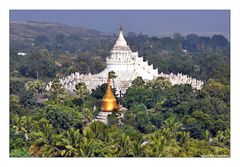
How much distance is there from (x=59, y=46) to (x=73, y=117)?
40.6m

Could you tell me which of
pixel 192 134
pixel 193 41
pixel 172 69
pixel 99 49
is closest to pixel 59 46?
pixel 99 49

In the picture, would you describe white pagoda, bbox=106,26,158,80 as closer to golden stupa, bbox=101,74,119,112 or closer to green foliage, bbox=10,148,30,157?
golden stupa, bbox=101,74,119,112

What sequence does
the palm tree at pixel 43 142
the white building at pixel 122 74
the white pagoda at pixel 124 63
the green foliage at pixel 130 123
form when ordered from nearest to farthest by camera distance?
the green foliage at pixel 130 123 < the palm tree at pixel 43 142 < the white building at pixel 122 74 < the white pagoda at pixel 124 63

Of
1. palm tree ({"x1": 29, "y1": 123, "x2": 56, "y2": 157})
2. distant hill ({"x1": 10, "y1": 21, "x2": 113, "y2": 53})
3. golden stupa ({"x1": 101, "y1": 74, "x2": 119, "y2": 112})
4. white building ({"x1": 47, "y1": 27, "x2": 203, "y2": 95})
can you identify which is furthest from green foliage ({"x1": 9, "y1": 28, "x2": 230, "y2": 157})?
distant hill ({"x1": 10, "y1": 21, "x2": 113, "y2": 53})

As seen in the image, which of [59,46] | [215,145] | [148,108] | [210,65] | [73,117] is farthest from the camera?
[59,46]

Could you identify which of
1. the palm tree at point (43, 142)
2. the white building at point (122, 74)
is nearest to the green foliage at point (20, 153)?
the palm tree at point (43, 142)

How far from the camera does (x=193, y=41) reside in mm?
57688

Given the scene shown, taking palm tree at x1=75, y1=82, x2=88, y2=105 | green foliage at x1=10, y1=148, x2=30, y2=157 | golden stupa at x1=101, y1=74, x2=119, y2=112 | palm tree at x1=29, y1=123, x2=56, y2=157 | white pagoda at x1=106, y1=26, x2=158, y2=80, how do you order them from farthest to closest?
1. white pagoda at x1=106, y1=26, x2=158, y2=80
2. palm tree at x1=75, y1=82, x2=88, y2=105
3. golden stupa at x1=101, y1=74, x2=119, y2=112
4. palm tree at x1=29, y1=123, x2=56, y2=157
5. green foliage at x1=10, y1=148, x2=30, y2=157

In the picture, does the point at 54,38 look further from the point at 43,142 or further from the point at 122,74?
the point at 43,142

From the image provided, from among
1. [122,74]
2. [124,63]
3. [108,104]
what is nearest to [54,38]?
[124,63]

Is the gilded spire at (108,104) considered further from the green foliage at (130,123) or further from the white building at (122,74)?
the white building at (122,74)

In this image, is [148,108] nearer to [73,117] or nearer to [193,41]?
[73,117]

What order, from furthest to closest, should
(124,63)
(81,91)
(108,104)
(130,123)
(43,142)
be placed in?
1. (124,63)
2. (81,91)
3. (108,104)
4. (130,123)
5. (43,142)

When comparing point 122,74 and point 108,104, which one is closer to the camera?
point 108,104
